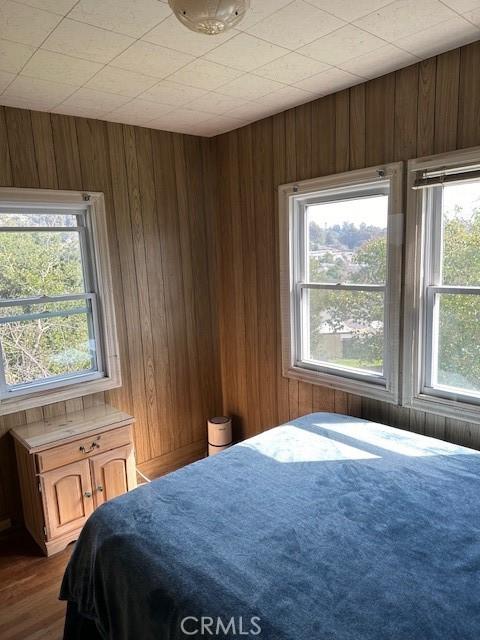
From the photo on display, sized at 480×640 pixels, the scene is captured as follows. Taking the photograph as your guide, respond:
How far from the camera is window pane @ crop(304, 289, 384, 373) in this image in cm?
265

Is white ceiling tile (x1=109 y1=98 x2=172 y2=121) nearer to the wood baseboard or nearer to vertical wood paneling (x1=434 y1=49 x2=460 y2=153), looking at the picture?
vertical wood paneling (x1=434 y1=49 x2=460 y2=153)

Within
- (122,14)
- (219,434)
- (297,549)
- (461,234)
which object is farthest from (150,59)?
(219,434)

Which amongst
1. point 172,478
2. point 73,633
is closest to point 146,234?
point 172,478

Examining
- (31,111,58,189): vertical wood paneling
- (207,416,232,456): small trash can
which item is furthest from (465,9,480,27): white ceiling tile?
(207,416,232,456): small trash can

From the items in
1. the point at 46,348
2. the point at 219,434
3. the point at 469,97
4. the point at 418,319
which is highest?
the point at 469,97

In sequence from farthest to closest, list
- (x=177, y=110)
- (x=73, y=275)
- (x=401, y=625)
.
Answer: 1. (x=73, y=275)
2. (x=177, y=110)
3. (x=401, y=625)

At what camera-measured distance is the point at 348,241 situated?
273 centimetres

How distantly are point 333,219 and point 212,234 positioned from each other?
1.09 m

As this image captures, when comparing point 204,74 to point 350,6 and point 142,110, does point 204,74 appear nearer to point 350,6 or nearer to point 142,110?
point 142,110

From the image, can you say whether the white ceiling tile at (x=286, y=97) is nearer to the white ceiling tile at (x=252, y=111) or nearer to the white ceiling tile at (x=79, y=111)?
the white ceiling tile at (x=252, y=111)

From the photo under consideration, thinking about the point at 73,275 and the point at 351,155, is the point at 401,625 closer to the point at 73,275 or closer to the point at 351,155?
the point at 351,155

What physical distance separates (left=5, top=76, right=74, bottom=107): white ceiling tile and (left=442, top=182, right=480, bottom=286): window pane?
6.73 ft

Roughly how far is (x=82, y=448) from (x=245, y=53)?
2.25m

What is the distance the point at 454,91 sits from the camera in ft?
6.86
